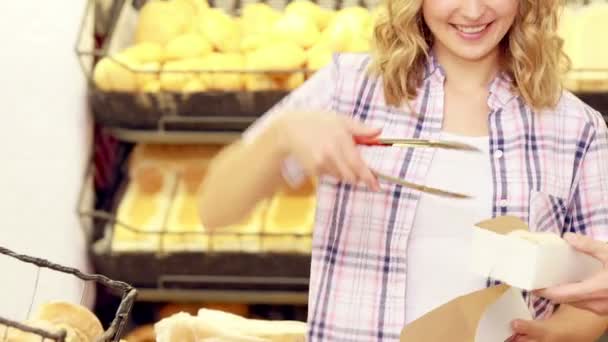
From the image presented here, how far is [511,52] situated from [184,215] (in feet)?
3.67

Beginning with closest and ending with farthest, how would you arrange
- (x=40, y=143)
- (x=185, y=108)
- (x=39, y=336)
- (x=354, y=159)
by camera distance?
1. (x=354, y=159)
2. (x=39, y=336)
3. (x=40, y=143)
4. (x=185, y=108)

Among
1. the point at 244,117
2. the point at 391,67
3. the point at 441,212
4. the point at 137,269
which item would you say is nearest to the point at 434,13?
the point at 391,67

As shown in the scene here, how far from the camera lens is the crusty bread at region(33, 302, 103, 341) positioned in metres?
1.16

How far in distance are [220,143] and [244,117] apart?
5.5 inches

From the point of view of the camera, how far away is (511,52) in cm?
134

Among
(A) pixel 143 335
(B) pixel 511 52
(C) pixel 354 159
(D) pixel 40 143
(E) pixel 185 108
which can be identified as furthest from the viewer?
(A) pixel 143 335

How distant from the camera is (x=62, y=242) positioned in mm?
2215

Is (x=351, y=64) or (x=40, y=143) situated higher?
(x=351, y=64)

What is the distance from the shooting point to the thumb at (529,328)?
3.82ft

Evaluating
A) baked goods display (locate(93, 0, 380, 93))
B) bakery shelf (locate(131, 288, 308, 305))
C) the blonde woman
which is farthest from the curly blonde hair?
bakery shelf (locate(131, 288, 308, 305))

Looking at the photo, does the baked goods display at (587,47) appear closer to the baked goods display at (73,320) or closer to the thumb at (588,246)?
the thumb at (588,246)

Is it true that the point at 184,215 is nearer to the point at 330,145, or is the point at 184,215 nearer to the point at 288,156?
the point at 288,156

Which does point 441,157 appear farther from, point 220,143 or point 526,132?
point 220,143

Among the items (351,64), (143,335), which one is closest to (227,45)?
(143,335)
